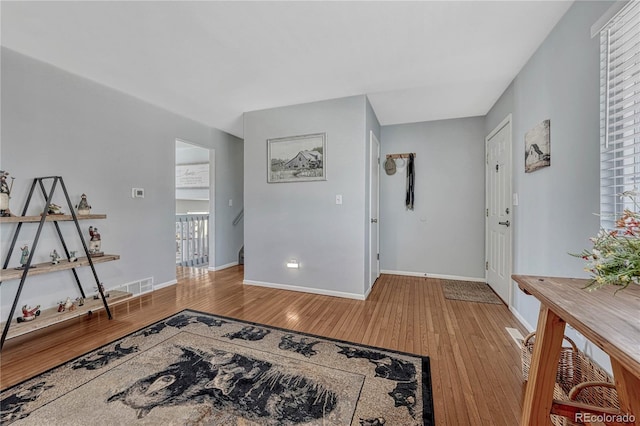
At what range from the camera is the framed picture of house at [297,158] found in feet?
10.4

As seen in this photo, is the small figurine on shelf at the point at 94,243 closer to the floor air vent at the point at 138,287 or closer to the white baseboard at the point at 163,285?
the floor air vent at the point at 138,287

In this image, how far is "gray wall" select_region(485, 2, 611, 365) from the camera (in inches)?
57.5

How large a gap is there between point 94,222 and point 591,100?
4.30 meters

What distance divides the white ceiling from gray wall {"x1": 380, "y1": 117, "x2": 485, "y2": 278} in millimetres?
843

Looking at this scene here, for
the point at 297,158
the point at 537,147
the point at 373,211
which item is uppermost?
the point at 297,158

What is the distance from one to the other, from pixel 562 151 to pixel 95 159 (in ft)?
13.9

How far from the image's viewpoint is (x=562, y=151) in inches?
68.4

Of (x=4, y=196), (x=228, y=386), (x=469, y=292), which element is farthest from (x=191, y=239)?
(x=469, y=292)

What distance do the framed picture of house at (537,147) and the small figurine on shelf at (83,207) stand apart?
4.16 m

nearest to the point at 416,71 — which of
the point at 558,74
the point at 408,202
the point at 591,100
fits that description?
the point at 558,74

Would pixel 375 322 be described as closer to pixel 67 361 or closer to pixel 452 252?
pixel 452 252

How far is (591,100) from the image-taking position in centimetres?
145

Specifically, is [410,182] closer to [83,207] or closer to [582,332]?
[582,332]

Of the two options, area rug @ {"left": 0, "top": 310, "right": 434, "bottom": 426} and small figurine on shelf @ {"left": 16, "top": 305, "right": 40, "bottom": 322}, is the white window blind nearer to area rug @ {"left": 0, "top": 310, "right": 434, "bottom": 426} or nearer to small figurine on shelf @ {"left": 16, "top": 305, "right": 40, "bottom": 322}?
area rug @ {"left": 0, "top": 310, "right": 434, "bottom": 426}
